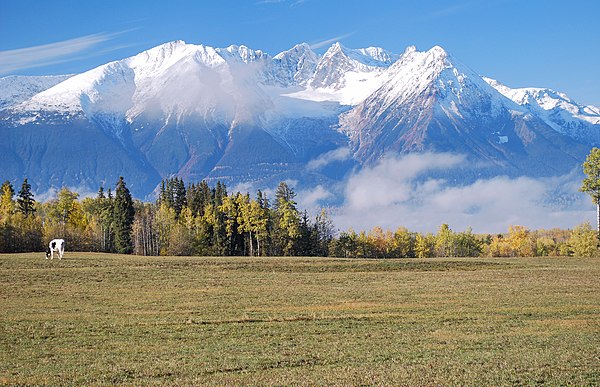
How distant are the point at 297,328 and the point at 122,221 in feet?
317

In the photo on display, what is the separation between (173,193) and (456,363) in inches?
4909

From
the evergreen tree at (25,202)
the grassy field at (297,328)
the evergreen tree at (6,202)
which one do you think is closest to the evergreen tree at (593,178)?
the grassy field at (297,328)

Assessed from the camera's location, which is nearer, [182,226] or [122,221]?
[122,221]

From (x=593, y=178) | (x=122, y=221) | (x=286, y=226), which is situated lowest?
(x=286, y=226)

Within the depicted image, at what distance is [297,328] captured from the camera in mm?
34469

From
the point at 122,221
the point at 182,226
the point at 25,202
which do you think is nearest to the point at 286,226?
the point at 182,226

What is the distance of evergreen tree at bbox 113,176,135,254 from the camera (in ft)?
411

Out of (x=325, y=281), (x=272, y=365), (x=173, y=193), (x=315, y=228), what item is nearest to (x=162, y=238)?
(x=173, y=193)

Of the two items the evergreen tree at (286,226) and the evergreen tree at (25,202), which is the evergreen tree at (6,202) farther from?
the evergreen tree at (286,226)

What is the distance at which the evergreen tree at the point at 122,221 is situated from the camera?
411ft

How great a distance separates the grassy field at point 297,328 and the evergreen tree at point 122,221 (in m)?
61.7

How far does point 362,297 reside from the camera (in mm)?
48438

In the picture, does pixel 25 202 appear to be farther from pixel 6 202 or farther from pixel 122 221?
pixel 122 221

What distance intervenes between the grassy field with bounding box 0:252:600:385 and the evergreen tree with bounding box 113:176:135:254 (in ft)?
202
